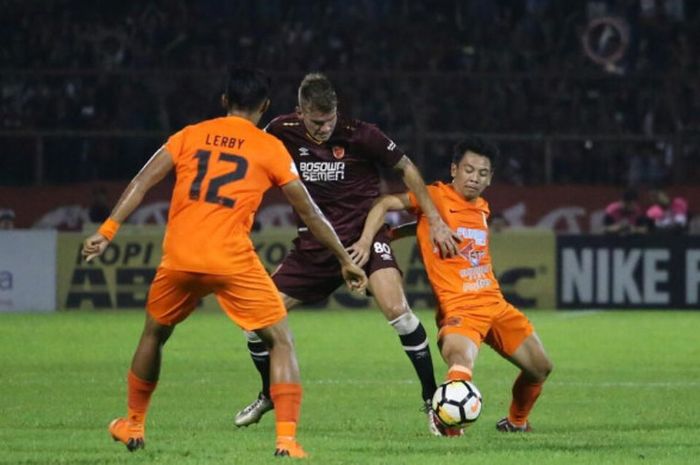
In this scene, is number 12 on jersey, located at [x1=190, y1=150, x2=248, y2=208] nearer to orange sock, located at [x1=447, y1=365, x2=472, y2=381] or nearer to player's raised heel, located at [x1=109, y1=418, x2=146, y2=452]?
player's raised heel, located at [x1=109, y1=418, x2=146, y2=452]

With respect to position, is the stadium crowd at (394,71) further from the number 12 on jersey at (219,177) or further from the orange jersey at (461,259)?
the number 12 on jersey at (219,177)

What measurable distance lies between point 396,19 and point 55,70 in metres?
6.69

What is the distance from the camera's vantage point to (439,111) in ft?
82.9

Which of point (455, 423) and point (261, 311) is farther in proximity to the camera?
point (455, 423)

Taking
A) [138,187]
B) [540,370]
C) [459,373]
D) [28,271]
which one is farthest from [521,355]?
[28,271]

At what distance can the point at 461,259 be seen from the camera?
9641mm

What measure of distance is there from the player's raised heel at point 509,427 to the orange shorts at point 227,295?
86.3 inches

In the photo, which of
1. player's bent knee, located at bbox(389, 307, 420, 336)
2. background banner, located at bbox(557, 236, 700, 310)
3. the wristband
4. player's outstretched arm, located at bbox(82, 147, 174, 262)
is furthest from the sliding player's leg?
background banner, located at bbox(557, 236, 700, 310)

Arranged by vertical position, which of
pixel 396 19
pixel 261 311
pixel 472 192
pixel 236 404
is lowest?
pixel 236 404

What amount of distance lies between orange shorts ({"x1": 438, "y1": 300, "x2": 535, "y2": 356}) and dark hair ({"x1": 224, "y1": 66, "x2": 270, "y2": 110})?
6.97 feet

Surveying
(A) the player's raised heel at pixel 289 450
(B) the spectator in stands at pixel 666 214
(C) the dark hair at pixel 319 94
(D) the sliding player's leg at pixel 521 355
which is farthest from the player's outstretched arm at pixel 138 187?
(B) the spectator in stands at pixel 666 214

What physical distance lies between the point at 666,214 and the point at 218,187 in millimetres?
17386

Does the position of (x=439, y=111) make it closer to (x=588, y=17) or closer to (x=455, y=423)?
(x=588, y=17)

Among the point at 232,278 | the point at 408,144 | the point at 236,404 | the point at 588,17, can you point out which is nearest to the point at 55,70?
the point at 408,144
